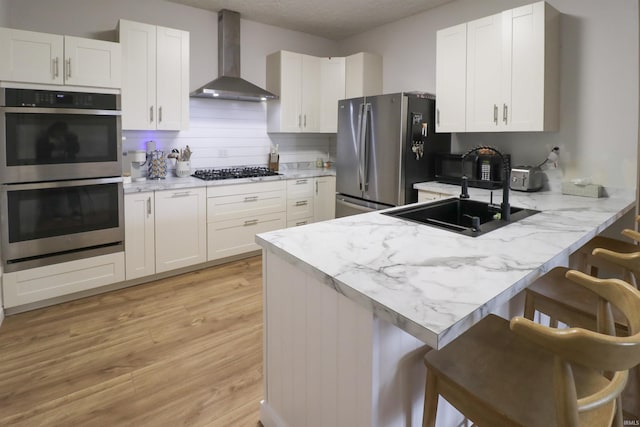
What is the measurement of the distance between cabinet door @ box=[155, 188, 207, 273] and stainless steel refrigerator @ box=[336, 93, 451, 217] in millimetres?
1594

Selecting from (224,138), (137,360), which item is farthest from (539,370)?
(224,138)

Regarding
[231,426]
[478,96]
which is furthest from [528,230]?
[478,96]

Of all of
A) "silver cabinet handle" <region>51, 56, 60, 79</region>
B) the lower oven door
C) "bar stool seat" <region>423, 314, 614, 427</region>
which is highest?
"silver cabinet handle" <region>51, 56, 60, 79</region>

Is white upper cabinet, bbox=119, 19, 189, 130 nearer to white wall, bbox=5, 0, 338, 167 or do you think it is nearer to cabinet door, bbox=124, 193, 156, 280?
white wall, bbox=5, 0, 338, 167

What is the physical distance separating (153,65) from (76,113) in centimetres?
88

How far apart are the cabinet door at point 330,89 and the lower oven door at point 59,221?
2567 millimetres

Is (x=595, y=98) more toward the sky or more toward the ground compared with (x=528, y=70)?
more toward the ground

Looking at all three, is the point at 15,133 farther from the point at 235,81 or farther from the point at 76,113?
the point at 235,81

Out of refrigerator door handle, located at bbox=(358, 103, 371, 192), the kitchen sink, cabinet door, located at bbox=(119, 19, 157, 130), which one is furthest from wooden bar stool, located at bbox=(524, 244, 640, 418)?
cabinet door, located at bbox=(119, 19, 157, 130)

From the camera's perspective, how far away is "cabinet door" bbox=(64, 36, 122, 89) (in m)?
2.87

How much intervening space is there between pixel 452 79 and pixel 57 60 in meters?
3.18

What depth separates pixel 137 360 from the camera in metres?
2.28

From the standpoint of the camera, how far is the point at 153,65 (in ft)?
11.4

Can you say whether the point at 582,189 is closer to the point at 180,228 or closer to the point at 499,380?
the point at 499,380
